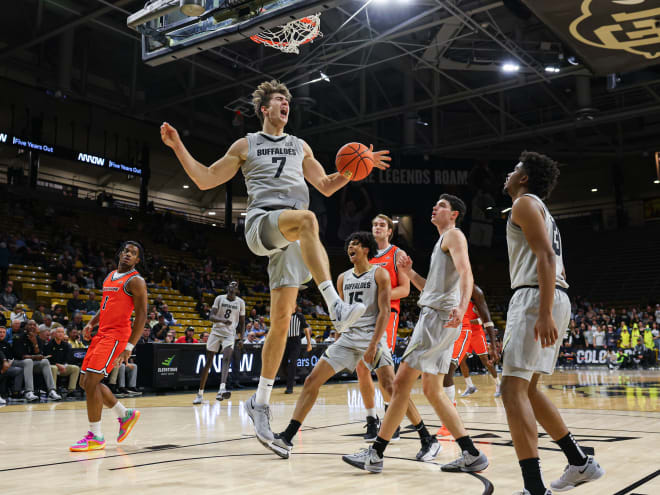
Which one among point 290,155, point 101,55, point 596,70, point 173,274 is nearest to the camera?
point 290,155

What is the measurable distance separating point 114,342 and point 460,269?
9.38ft

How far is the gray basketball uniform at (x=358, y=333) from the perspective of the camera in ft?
15.3

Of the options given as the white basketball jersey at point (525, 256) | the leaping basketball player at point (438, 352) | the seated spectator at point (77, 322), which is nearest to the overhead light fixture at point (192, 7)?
the leaping basketball player at point (438, 352)

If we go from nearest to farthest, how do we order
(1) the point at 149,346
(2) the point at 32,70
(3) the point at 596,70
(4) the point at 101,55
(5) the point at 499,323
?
(1) the point at 149,346 → (3) the point at 596,70 → (2) the point at 32,70 → (4) the point at 101,55 → (5) the point at 499,323

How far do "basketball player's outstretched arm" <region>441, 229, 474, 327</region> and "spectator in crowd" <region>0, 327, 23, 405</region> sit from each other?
813 cm

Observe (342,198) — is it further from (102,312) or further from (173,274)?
(102,312)

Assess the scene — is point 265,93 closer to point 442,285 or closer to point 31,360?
point 442,285

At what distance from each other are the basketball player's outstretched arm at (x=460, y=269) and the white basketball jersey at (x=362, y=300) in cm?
98

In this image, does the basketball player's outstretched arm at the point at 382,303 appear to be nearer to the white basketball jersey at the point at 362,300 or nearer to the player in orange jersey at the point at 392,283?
the white basketball jersey at the point at 362,300

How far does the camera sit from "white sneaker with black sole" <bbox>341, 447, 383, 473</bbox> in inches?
145

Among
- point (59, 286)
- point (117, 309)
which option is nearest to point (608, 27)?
point (117, 309)

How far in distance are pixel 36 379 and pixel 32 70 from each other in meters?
15.3

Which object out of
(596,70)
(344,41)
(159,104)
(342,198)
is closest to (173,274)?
(159,104)

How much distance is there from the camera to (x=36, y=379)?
406 inches
